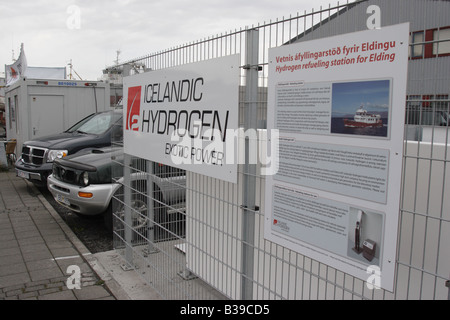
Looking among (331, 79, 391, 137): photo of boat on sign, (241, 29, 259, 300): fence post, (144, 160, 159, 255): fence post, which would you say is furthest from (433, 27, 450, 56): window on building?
(144, 160, 159, 255): fence post

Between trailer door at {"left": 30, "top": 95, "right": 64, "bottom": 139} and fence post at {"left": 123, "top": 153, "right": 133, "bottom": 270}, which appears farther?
trailer door at {"left": 30, "top": 95, "right": 64, "bottom": 139}

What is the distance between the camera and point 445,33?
5.73 ft

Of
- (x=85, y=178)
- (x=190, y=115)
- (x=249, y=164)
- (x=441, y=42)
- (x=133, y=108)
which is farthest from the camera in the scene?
(x=85, y=178)

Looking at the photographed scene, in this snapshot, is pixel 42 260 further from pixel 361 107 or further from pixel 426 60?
pixel 426 60

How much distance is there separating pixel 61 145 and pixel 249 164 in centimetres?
704

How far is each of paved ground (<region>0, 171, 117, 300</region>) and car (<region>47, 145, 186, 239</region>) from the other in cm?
63

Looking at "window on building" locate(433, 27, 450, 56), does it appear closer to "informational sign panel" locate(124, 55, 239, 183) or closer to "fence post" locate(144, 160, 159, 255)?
"informational sign panel" locate(124, 55, 239, 183)

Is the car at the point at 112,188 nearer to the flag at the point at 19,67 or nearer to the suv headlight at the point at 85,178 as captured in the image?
the suv headlight at the point at 85,178

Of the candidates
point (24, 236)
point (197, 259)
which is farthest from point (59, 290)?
point (24, 236)

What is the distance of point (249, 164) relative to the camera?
271cm

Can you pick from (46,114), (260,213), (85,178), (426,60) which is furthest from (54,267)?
(46,114)

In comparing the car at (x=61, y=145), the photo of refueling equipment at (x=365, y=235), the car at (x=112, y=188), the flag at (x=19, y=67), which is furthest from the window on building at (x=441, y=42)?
the flag at (x=19, y=67)

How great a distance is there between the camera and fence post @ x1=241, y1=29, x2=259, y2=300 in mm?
2645
